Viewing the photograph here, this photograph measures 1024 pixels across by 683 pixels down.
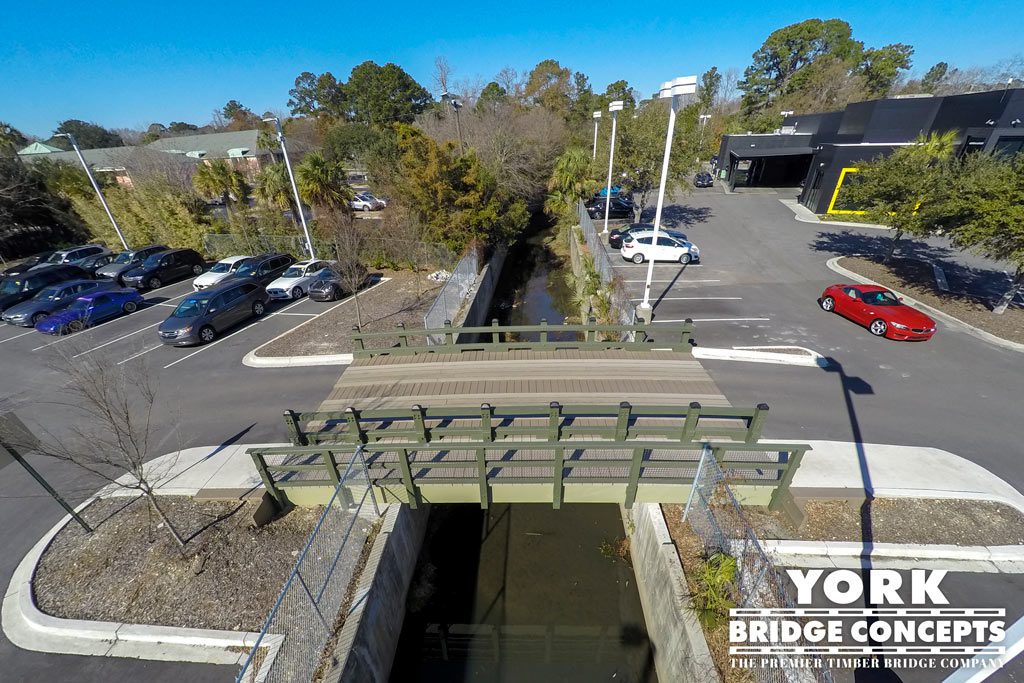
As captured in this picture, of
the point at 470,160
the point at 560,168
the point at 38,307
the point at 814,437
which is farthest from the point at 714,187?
the point at 38,307

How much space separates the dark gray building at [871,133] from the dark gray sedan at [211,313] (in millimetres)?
38101

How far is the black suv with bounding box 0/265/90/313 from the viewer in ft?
66.8

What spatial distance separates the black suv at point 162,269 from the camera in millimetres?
23281

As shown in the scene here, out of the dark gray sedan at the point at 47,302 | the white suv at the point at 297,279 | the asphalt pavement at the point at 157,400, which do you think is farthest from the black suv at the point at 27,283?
the white suv at the point at 297,279

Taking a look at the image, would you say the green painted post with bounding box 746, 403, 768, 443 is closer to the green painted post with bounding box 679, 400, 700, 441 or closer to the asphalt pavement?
the green painted post with bounding box 679, 400, 700, 441

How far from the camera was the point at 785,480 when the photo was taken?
7.40 meters

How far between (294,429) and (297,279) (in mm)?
16490

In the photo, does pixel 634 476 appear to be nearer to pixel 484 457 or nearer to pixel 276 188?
pixel 484 457

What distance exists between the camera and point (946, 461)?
30.5 ft

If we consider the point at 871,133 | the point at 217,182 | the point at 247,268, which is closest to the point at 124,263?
the point at 217,182

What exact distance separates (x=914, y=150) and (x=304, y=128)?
89692mm

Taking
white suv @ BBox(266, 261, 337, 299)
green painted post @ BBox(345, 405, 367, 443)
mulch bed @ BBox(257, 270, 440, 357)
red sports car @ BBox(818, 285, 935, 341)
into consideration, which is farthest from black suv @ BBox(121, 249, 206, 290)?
red sports car @ BBox(818, 285, 935, 341)

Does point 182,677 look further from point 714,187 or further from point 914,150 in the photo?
point 714,187

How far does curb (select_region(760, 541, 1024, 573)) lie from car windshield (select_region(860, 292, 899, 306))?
10737 mm
